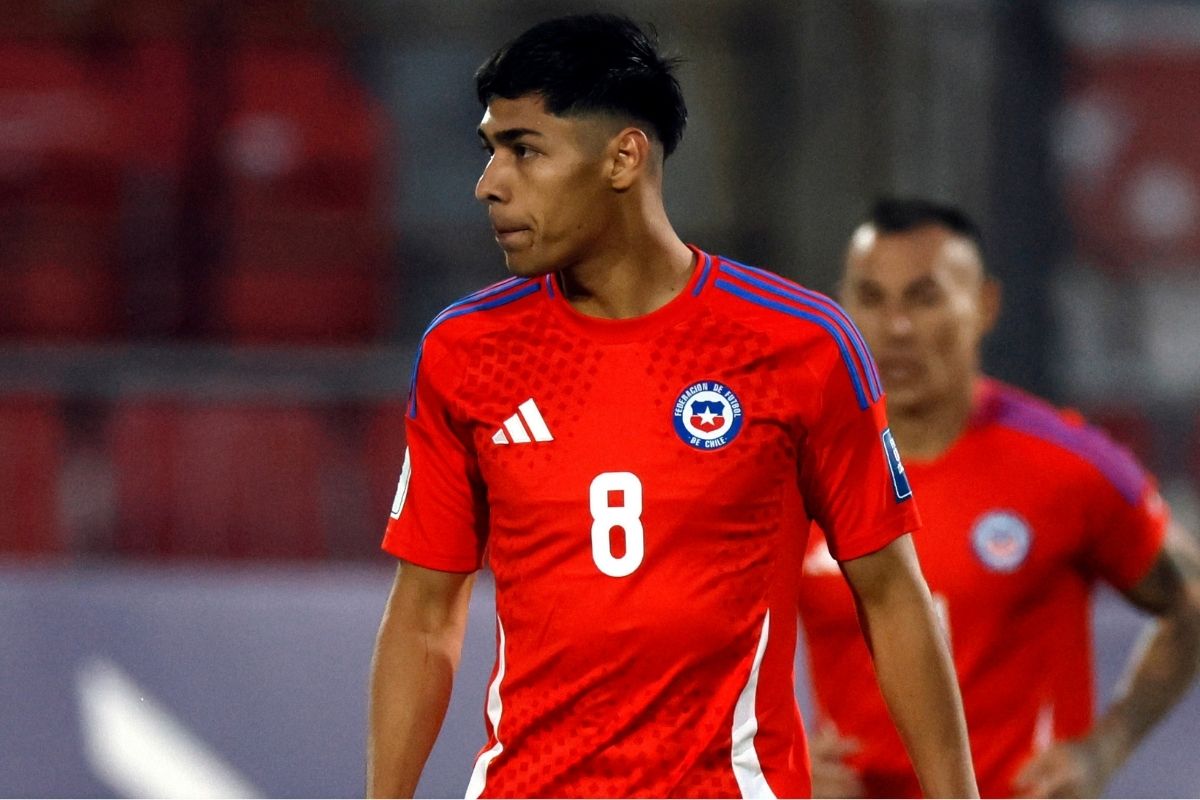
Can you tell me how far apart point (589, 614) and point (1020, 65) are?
413 centimetres

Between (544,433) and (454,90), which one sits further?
(454,90)

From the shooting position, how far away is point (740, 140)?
23.4 feet

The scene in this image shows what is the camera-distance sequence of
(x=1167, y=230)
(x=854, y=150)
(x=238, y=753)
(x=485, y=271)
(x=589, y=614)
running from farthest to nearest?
(x=1167, y=230) → (x=485, y=271) → (x=854, y=150) → (x=238, y=753) → (x=589, y=614)

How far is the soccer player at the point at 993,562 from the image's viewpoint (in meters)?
3.20

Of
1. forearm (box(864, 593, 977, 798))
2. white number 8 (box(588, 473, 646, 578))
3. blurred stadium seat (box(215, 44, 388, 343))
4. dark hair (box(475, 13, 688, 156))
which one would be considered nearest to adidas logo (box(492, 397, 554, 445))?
white number 8 (box(588, 473, 646, 578))

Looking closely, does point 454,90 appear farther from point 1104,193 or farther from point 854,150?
point 1104,193

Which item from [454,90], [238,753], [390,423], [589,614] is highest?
[454,90]

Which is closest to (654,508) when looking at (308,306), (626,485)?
(626,485)

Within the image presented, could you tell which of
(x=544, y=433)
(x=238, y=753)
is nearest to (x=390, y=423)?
(x=238, y=753)

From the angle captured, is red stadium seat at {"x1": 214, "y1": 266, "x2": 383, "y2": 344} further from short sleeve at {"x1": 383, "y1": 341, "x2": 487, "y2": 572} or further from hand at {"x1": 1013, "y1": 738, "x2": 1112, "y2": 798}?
short sleeve at {"x1": 383, "y1": 341, "x2": 487, "y2": 572}

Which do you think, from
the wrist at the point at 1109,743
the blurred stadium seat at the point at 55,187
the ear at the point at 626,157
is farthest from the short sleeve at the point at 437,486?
the blurred stadium seat at the point at 55,187

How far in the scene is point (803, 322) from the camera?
2191 mm

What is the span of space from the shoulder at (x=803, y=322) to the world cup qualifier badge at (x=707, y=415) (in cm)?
9

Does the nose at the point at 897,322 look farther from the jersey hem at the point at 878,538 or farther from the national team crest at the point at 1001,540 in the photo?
the jersey hem at the point at 878,538
